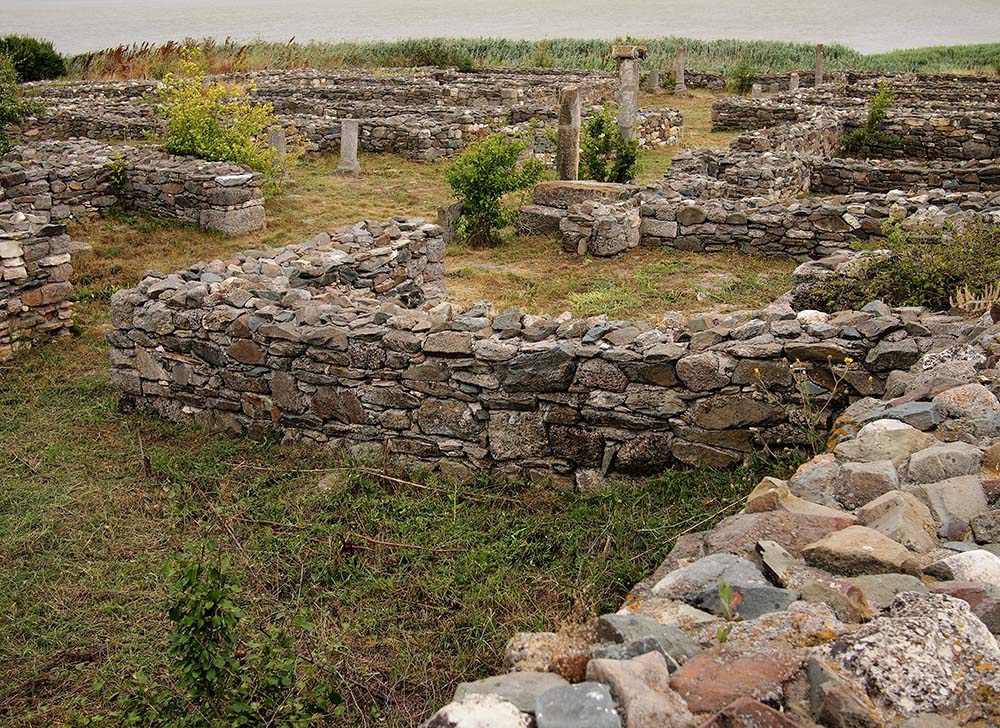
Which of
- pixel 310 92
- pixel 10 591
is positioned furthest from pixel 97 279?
pixel 310 92

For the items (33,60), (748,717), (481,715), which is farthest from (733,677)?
(33,60)

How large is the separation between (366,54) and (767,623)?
1679 inches

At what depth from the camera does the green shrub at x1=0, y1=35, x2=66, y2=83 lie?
34.1m

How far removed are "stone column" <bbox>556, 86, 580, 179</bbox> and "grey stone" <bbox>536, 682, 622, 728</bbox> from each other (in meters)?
13.3

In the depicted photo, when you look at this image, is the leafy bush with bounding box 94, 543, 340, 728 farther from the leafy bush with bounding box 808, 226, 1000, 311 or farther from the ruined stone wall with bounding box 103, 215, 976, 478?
the leafy bush with bounding box 808, 226, 1000, 311

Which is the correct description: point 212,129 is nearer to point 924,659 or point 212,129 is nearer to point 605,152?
point 605,152

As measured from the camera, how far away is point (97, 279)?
12180mm

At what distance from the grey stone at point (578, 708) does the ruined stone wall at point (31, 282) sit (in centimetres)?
880

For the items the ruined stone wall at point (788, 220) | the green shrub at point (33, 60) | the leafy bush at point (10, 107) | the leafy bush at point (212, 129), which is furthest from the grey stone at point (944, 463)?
the green shrub at point (33, 60)

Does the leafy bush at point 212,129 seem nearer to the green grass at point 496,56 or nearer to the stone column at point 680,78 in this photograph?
the green grass at point 496,56

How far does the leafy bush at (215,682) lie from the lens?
3.85 m

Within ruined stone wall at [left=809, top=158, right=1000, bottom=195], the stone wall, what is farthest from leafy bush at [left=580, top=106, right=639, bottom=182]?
ruined stone wall at [left=809, top=158, right=1000, bottom=195]

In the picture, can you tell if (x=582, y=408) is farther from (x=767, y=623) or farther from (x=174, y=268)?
(x=174, y=268)

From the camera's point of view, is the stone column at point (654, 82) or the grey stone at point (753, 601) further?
the stone column at point (654, 82)
